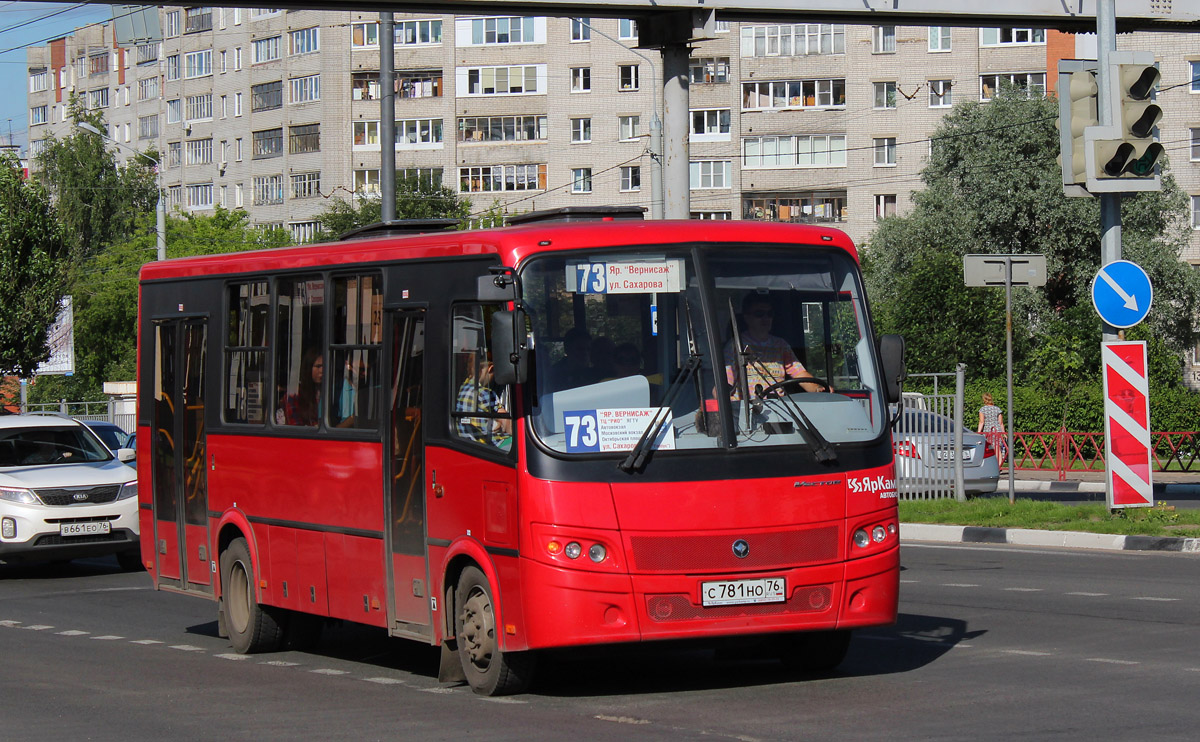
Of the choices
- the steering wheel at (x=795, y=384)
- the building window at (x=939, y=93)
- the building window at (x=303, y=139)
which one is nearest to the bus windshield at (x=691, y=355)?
the steering wheel at (x=795, y=384)

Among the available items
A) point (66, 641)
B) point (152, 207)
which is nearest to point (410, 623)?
point (66, 641)

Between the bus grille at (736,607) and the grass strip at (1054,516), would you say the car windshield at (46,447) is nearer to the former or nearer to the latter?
the grass strip at (1054,516)

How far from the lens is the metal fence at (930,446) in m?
23.4

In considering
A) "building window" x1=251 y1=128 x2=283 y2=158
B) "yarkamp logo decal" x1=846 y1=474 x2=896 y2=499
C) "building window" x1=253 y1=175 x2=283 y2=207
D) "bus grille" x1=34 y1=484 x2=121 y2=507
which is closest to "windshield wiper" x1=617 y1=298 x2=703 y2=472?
"yarkamp logo decal" x1=846 y1=474 x2=896 y2=499

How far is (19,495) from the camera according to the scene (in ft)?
61.7

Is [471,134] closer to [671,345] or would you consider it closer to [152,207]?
[152,207]

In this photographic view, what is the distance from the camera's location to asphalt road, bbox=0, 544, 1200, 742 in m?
8.50

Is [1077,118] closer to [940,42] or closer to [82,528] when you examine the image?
[82,528]

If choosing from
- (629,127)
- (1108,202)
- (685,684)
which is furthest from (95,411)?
(685,684)

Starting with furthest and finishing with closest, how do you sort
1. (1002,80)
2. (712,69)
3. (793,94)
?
1. (712,69)
2. (793,94)
3. (1002,80)

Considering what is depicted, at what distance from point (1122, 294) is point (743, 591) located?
10539 millimetres

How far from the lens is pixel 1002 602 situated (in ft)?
45.2

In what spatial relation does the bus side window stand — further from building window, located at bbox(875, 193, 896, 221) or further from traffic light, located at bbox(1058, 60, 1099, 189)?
building window, located at bbox(875, 193, 896, 221)

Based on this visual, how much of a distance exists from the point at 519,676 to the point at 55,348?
59.2 m
